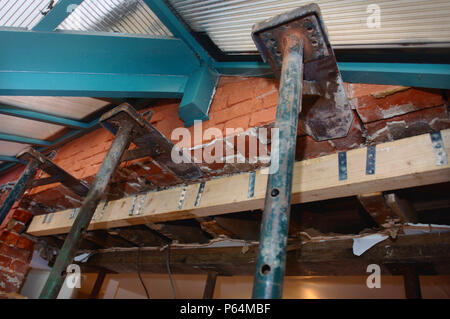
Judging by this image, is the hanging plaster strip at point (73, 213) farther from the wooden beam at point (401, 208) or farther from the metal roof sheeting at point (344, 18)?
the wooden beam at point (401, 208)

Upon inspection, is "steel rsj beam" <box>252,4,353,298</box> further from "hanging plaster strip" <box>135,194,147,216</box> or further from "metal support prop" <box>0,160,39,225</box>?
"metal support prop" <box>0,160,39,225</box>

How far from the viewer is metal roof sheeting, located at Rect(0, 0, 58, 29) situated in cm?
152

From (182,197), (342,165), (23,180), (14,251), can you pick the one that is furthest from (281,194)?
(14,251)

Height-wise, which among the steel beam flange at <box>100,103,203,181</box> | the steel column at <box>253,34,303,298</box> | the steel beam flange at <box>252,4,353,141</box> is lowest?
the steel column at <box>253,34,303,298</box>

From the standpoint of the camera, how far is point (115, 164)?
52.6 inches

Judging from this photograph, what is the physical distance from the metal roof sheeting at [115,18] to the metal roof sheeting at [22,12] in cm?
12

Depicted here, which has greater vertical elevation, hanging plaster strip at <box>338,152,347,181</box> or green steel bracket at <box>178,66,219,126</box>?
green steel bracket at <box>178,66,219,126</box>

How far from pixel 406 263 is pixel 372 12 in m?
1.23

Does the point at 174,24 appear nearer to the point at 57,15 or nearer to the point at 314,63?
the point at 57,15

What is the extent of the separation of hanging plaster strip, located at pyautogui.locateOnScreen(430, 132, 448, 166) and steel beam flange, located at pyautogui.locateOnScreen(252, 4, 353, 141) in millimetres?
303

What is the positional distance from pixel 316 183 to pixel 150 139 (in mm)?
831

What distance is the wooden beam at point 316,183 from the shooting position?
1.17 meters

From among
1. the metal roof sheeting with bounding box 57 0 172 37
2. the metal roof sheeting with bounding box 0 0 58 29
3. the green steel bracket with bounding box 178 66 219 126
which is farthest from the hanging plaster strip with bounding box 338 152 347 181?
the metal roof sheeting with bounding box 0 0 58 29

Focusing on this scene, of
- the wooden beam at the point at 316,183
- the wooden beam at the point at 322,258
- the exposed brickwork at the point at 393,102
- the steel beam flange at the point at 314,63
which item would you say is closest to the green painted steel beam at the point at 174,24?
the steel beam flange at the point at 314,63
